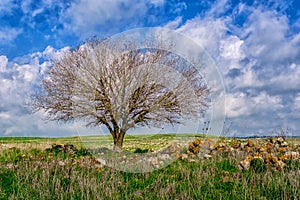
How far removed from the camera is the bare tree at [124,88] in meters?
17.9

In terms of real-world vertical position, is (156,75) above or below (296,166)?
above

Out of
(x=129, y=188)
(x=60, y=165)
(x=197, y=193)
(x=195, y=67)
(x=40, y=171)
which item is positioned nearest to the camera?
(x=197, y=193)

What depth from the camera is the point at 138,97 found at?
1806cm

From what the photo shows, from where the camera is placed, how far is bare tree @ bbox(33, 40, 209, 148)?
58.6 feet

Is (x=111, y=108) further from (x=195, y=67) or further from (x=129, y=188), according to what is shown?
(x=129, y=188)

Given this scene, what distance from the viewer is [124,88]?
17.8 meters

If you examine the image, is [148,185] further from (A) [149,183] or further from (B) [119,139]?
(B) [119,139]

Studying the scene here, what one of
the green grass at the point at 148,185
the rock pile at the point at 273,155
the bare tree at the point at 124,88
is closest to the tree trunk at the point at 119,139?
the bare tree at the point at 124,88

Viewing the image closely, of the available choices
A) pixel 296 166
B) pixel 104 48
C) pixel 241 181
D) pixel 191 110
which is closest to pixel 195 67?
pixel 191 110

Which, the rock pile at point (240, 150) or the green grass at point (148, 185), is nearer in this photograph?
the green grass at point (148, 185)

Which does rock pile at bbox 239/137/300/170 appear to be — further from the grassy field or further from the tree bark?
the tree bark

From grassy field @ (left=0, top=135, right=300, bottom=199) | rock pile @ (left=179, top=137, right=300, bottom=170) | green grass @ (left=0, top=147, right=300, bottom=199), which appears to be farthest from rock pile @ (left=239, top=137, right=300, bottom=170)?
green grass @ (left=0, top=147, right=300, bottom=199)

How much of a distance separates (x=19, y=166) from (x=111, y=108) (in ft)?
26.4

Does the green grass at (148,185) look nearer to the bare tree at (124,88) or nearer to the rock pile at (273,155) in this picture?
the rock pile at (273,155)
